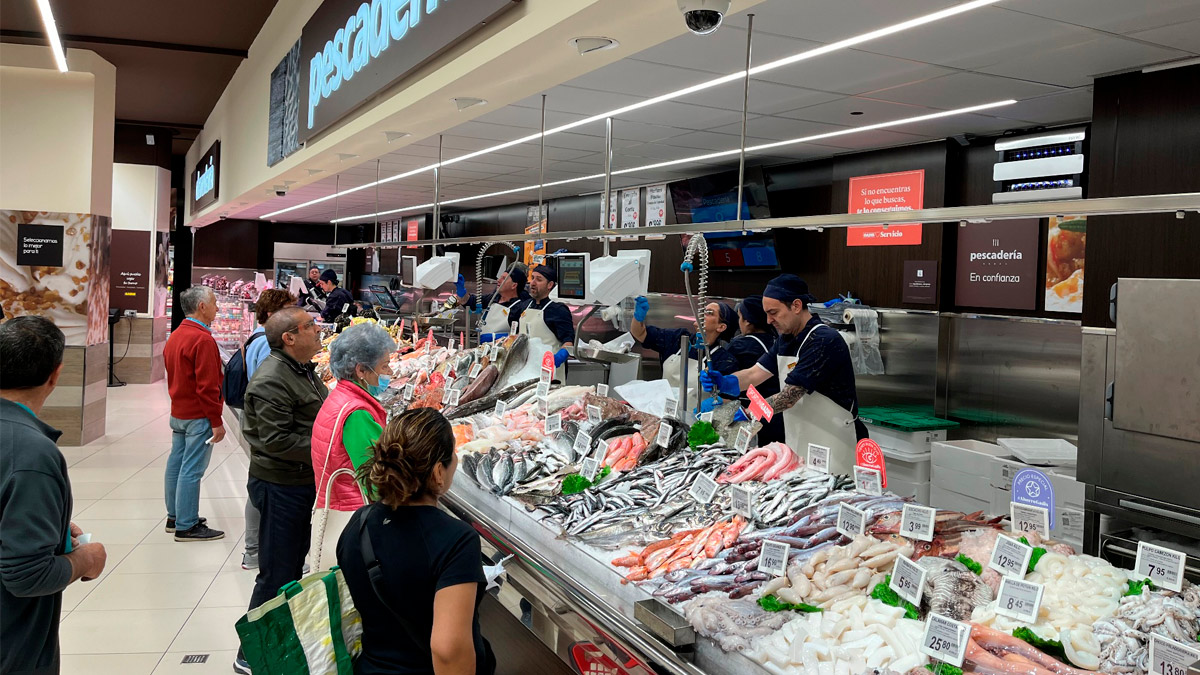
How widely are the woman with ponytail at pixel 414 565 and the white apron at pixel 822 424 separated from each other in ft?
9.39

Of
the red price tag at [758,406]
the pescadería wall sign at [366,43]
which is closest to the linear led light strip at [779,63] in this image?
the pescadería wall sign at [366,43]

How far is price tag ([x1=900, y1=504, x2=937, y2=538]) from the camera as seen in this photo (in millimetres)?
2383

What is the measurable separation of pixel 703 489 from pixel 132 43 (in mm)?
9139

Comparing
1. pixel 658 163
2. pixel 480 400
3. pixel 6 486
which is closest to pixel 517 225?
pixel 658 163

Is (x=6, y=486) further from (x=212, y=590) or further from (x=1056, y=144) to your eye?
(x=1056, y=144)

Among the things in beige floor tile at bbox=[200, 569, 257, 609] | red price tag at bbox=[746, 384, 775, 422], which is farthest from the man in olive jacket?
red price tag at bbox=[746, 384, 775, 422]

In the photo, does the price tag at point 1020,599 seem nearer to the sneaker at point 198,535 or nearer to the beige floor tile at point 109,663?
the beige floor tile at point 109,663

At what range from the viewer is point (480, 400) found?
5.23 meters

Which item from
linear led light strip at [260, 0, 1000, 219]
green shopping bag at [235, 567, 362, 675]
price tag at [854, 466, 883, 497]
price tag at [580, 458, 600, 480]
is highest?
linear led light strip at [260, 0, 1000, 219]

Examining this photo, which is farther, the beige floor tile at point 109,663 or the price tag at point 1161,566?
the beige floor tile at point 109,663

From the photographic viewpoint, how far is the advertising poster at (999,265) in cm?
607

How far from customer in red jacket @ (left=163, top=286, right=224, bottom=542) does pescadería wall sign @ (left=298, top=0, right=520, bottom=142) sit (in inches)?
62.6

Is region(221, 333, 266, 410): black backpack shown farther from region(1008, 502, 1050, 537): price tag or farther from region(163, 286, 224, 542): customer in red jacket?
region(1008, 502, 1050, 537): price tag

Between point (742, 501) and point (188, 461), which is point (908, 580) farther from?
point (188, 461)
